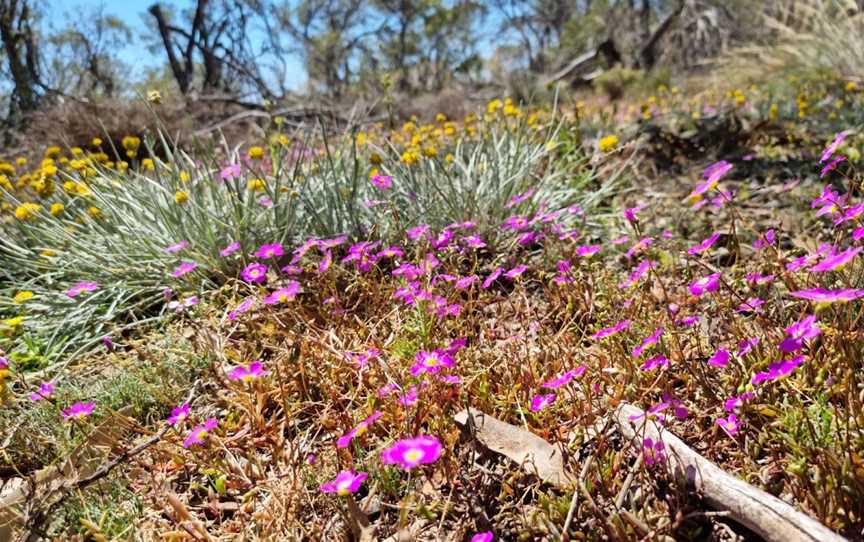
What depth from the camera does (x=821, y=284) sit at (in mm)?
1594

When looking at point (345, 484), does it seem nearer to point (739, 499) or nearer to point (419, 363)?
point (419, 363)

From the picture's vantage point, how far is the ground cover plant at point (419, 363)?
129 centimetres

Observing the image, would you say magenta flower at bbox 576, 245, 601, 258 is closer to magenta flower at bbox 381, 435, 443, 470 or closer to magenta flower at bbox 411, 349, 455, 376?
magenta flower at bbox 411, 349, 455, 376

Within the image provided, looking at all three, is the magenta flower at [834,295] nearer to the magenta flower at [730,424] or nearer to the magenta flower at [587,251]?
the magenta flower at [730,424]

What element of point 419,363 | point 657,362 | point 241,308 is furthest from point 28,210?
point 657,362

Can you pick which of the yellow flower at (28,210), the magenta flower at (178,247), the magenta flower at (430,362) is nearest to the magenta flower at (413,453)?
the magenta flower at (430,362)

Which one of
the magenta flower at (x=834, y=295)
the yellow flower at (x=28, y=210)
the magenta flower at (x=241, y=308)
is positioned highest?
the yellow flower at (x=28, y=210)

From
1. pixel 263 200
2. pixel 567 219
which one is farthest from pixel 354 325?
pixel 567 219

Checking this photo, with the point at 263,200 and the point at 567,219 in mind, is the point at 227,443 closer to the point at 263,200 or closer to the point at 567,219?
the point at 263,200

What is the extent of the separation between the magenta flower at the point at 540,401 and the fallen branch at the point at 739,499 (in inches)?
8.6

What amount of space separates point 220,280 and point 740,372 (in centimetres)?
225

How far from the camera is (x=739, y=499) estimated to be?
3.73ft

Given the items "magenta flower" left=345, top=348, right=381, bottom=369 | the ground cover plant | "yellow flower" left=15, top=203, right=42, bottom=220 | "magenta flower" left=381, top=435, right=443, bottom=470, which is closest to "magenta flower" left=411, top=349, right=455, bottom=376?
the ground cover plant

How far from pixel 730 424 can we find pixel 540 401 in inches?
18.3
